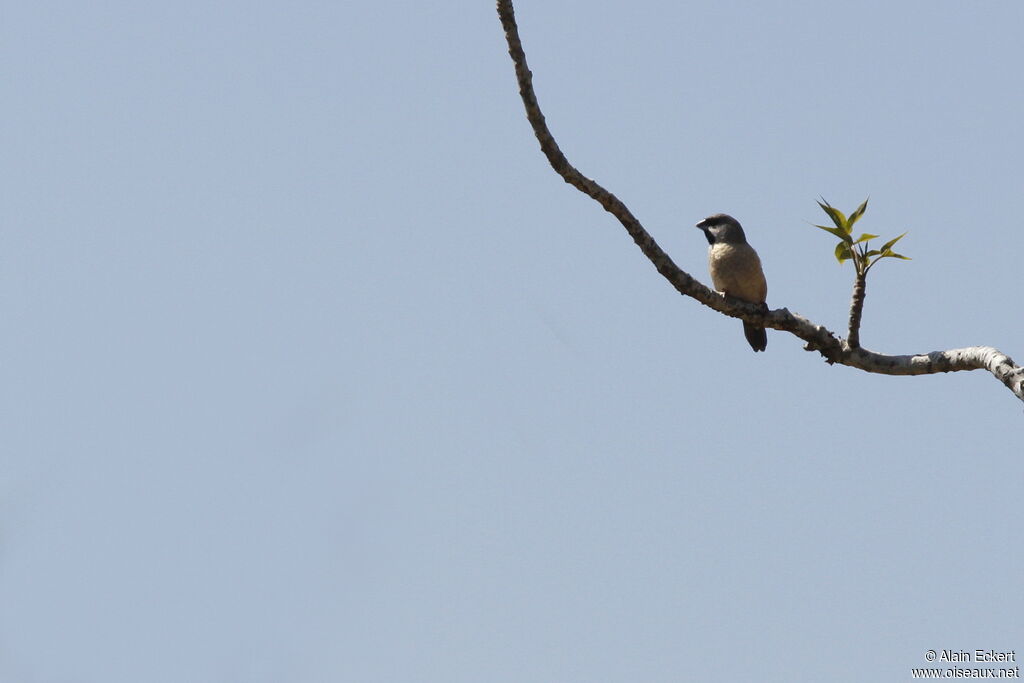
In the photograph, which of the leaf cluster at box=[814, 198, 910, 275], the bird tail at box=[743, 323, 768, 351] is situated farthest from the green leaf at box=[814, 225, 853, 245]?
the bird tail at box=[743, 323, 768, 351]

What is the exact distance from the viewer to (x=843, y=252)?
687 centimetres

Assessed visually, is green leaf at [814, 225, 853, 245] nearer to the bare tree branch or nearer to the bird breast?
the bare tree branch

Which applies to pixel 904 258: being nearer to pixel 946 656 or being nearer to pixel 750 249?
pixel 946 656

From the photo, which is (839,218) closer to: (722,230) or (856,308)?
(856,308)

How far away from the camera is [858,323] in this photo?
7008 mm

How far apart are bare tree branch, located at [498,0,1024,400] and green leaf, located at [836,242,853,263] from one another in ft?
1.41

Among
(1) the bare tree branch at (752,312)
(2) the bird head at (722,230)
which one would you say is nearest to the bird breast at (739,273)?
(2) the bird head at (722,230)

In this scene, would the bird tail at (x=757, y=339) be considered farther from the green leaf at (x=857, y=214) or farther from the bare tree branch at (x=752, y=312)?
the green leaf at (x=857, y=214)

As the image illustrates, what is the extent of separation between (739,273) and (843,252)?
2.91m

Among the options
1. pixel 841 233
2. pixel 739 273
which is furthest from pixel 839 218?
pixel 739 273

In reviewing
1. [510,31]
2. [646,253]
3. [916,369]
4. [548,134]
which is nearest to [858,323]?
[916,369]

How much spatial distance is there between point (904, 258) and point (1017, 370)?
116 centimetres

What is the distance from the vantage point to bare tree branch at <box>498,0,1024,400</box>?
608 cm

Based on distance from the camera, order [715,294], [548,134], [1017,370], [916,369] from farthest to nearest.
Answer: [715,294]
[916,369]
[548,134]
[1017,370]
